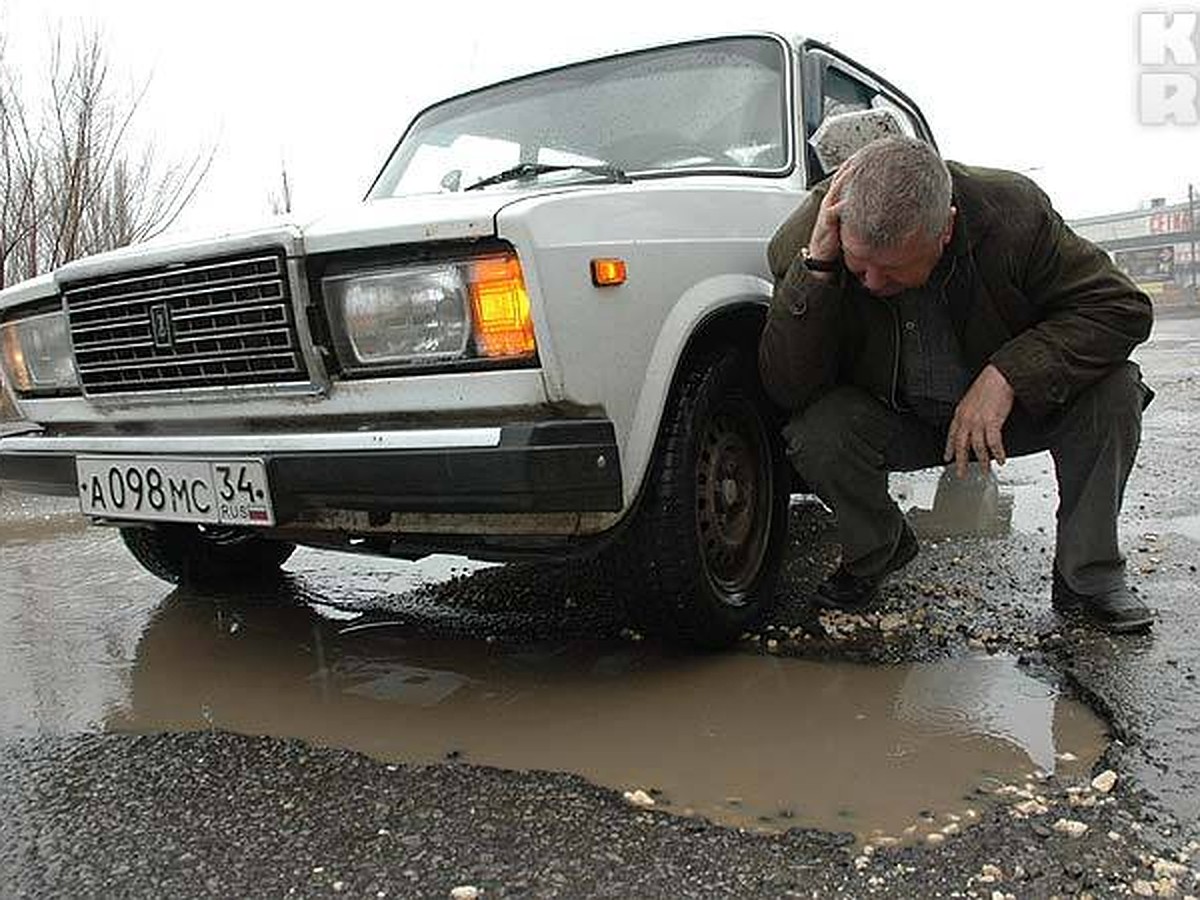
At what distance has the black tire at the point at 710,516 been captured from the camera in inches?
95.6

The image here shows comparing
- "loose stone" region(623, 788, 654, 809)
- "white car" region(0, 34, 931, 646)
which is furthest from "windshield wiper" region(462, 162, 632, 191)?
"loose stone" region(623, 788, 654, 809)

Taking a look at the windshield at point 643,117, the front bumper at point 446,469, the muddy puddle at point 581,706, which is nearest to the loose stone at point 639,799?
the muddy puddle at point 581,706

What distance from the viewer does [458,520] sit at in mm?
2303

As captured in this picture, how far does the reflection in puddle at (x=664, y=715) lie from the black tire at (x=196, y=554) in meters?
0.49

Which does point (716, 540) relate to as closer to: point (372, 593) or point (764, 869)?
point (764, 869)

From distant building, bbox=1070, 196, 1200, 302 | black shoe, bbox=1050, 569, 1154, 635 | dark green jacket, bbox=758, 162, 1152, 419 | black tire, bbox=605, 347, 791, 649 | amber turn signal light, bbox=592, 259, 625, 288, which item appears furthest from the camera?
distant building, bbox=1070, 196, 1200, 302

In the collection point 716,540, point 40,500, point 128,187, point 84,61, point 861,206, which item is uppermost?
point 84,61

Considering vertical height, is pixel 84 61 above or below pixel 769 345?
above

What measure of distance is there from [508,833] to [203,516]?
108 cm

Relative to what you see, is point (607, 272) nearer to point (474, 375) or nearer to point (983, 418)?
point (474, 375)

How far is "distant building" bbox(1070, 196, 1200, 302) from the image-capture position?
136ft

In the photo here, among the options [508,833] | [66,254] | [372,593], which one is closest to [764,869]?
[508,833]

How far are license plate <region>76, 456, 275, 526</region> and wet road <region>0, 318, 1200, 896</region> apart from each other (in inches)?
18.7

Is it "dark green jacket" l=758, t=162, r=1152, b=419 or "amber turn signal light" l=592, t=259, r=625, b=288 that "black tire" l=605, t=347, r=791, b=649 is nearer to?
"dark green jacket" l=758, t=162, r=1152, b=419
